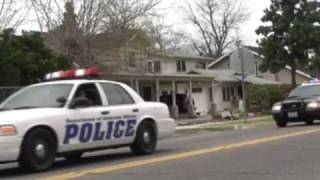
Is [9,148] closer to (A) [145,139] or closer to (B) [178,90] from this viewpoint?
(A) [145,139]

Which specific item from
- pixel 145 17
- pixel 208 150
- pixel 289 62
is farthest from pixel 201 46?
pixel 208 150

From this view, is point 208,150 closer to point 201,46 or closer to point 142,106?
point 142,106

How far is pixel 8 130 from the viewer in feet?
36.3

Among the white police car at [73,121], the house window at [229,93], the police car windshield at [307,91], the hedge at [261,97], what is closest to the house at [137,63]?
the hedge at [261,97]

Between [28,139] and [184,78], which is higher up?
[184,78]

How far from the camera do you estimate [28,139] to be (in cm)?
1136

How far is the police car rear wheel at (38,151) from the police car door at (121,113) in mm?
1598

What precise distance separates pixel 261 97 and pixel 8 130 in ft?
125

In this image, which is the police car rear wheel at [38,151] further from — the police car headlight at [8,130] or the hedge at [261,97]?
the hedge at [261,97]

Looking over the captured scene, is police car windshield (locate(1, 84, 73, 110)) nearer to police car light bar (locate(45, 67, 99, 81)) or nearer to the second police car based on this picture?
police car light bar (locate(45, 67, 99, 81))

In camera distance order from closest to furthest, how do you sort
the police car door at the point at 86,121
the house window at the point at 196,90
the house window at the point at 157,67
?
the police car door at the point at 86,121
the house window at the point at 157,67
the house window at the point at 196,90

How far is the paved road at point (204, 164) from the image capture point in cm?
1066

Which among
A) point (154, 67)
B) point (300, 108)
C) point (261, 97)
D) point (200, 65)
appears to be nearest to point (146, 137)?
point (300, 108)

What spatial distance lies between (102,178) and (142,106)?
380 cm
